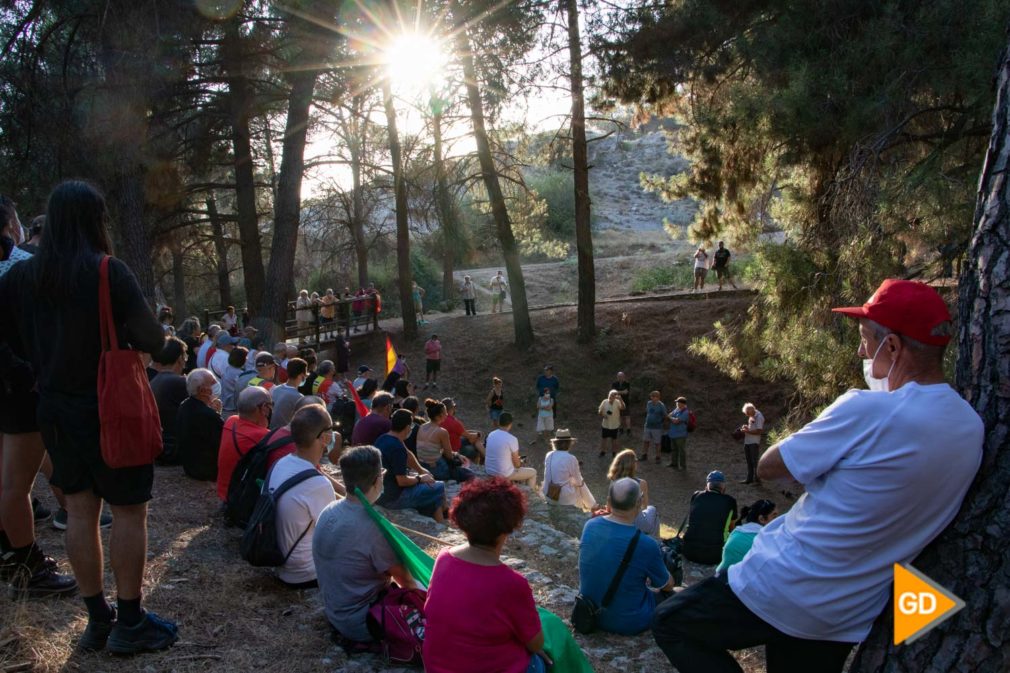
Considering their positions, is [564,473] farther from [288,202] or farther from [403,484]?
[288,202]

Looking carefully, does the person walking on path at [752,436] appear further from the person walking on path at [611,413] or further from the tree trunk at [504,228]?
the tree trunk at [504,228]

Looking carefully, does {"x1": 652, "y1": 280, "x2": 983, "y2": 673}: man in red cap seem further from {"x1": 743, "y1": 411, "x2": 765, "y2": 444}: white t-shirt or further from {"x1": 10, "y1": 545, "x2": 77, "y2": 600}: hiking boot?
{"x1": 743, "y1": 411, "x2": 765, "y2": 444}: white t-shirt

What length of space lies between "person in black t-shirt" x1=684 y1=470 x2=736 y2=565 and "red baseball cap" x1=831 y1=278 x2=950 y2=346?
4.90m

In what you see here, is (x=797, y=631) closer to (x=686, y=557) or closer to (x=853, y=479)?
(x=853, y=479)

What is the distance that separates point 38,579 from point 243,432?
6.30 ft

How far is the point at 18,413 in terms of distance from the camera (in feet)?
12.0

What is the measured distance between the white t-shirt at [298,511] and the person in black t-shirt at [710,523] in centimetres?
373

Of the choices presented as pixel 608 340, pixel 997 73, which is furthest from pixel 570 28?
pixel 997 73

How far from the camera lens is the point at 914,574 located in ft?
7.06

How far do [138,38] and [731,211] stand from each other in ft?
32.2

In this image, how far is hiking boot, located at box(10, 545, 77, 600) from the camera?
3.76m

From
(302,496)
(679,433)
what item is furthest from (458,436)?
(302,496)

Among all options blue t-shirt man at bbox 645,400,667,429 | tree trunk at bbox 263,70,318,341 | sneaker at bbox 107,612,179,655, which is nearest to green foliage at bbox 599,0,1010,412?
blue t-shirt man at bbox 645,400,667,429

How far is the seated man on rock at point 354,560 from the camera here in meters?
3.85
